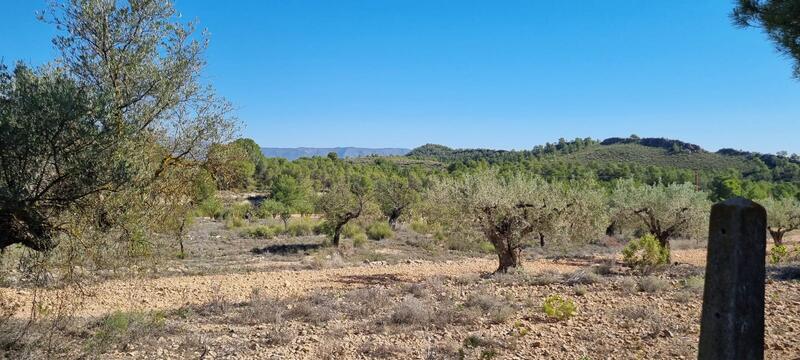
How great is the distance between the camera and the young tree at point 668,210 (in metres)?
22.0

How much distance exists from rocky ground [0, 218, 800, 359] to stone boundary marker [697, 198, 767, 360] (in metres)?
4.25

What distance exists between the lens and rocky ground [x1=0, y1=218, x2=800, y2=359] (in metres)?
7.39

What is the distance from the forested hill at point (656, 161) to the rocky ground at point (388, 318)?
5726 centimetres

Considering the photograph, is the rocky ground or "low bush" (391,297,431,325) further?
"low bush" (391,297,431,325)

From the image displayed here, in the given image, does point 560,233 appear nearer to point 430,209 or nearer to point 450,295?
point 430,209

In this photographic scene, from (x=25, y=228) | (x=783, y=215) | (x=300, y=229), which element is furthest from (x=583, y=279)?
(x=783, y=215)

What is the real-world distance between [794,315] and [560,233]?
9360mm

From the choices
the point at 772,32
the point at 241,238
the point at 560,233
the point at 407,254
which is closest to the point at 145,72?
the point at 772,32

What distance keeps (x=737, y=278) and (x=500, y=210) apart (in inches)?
539

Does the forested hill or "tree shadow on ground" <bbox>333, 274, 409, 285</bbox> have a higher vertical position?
the forested hill

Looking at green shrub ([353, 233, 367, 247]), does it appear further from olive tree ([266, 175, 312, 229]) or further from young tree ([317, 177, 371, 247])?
olive tree ([266, 175, 312, 229])

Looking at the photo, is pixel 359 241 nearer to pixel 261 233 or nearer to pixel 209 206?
pixel 261 233

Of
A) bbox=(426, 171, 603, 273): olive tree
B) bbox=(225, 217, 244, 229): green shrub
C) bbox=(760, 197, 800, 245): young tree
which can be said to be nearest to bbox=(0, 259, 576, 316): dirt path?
bbox=(426, 171, 603, 273): olive tree

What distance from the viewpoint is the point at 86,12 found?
20.8ft
